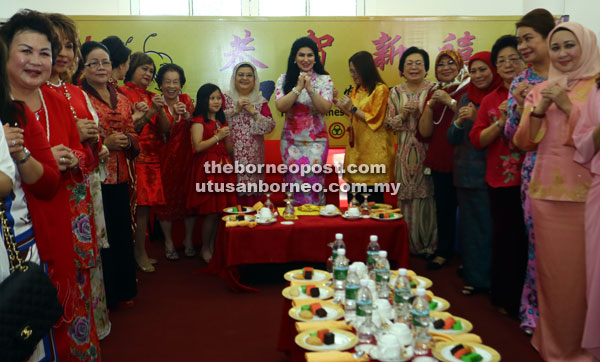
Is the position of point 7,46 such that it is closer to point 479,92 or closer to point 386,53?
point 479,92

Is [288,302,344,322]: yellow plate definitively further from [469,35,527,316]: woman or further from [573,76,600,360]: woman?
[469,35,527,316]: woman

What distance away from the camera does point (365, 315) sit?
1548 millimetres

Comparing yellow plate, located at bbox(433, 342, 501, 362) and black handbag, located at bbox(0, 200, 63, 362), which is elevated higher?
black handbag, located at bbox(0, 200, 63, 362)

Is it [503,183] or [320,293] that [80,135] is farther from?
[503,183]

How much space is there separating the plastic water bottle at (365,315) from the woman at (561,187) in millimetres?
1201

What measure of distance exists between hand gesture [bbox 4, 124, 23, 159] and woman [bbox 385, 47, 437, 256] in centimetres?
296

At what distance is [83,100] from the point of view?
2371 mm

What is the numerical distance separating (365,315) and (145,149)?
2.73m

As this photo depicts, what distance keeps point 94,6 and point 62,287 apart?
712 centimetres

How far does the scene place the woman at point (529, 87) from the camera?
2.48m

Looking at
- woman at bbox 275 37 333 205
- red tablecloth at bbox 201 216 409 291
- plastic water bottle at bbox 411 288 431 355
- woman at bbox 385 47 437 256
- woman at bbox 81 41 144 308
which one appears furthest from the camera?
woman at bbox 385 47 437 256

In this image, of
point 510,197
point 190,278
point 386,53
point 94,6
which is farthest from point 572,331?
point 94,6

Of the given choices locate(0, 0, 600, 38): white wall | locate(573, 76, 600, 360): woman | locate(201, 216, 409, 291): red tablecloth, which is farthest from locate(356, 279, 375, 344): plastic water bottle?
locate(0, 0, 600, 38): white wall

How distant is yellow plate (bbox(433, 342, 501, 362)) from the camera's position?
53.6 inches
